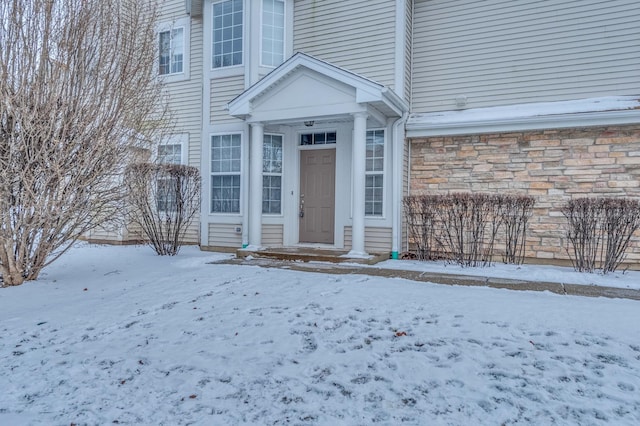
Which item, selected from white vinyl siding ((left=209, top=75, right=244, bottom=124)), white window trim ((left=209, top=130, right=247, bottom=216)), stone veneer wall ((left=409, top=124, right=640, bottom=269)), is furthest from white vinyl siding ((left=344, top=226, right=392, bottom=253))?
white vinyl siding ((left=209, top=75, right=244, bottom=124))

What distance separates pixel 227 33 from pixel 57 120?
4.59 meters

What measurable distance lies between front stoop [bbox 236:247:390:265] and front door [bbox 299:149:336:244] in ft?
2.02

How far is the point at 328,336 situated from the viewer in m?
3.20

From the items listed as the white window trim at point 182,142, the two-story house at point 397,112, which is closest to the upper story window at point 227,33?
the two-story house at point 397,112

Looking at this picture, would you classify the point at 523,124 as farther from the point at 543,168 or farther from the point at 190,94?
the point at 190,94

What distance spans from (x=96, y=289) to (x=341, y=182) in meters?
4.37

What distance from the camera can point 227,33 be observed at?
8.22 m

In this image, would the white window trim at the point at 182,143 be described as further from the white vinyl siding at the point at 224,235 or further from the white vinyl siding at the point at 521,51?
the white vinyl siding at the point at 521,51

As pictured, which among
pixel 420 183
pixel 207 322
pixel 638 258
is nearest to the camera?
pixel 207 322

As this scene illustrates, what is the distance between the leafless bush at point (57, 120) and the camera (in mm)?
4418

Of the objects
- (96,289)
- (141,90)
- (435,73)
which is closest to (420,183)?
(435,73)

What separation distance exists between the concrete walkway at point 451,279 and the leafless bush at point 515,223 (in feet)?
4.92

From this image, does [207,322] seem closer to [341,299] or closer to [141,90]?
[341,299]

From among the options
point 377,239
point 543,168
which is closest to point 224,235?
point 377,239
